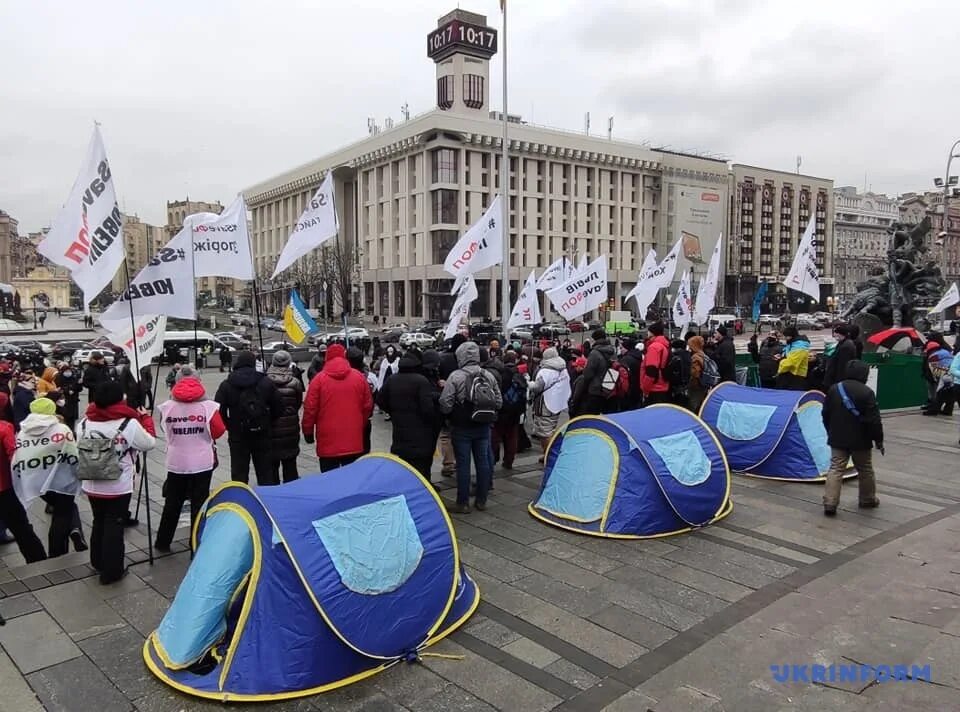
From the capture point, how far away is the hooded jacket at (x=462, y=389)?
714 cm

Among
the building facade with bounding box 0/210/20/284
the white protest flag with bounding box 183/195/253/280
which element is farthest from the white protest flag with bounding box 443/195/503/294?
the building facade with bounding box 0/210/20/284

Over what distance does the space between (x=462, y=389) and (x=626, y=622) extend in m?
2.94

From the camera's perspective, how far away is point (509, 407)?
8.98m

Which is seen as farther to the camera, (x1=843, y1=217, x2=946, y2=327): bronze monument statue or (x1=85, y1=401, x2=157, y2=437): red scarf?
(x1=843, y1=217, x2=946, y2=327): bronze monument statue

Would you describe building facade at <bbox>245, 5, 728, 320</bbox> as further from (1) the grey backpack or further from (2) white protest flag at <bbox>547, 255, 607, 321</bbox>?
(1) the grey backpack

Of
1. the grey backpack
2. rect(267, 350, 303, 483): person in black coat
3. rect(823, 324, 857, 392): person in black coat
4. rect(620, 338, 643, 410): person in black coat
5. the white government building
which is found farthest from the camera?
the white government building

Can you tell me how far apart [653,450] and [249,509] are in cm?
388

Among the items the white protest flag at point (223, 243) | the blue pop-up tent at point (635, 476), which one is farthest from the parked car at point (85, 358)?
the blue pop-up tent at point (635, 476)

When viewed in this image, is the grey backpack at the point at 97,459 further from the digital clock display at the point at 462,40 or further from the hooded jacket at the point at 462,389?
the digital clock display at the point at 462,40

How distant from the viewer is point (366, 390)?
7.13m

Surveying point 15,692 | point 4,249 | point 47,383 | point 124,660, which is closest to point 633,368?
point 124,660

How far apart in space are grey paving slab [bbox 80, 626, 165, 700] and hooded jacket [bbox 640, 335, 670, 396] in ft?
23.7

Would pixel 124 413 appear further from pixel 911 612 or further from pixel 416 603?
pixel 911 612

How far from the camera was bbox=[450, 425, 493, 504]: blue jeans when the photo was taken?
734 cm
